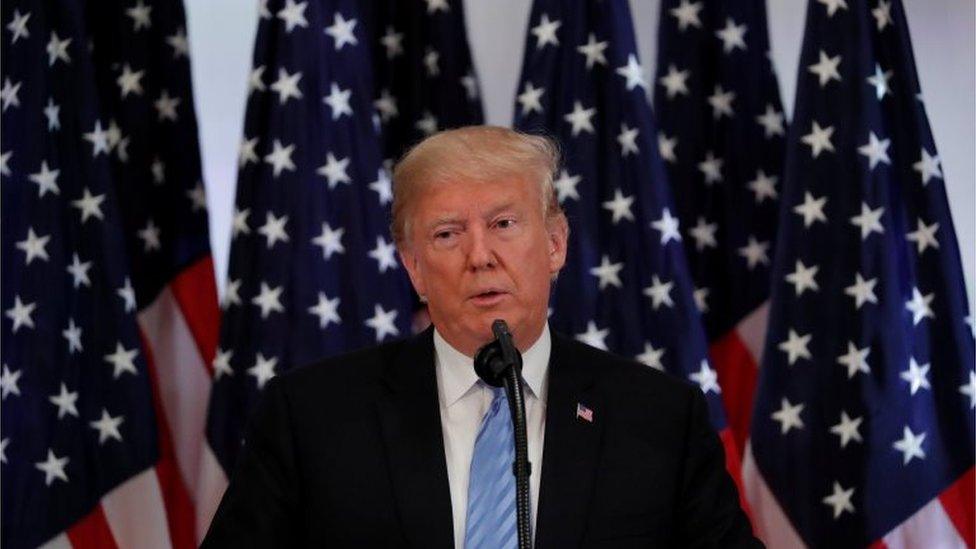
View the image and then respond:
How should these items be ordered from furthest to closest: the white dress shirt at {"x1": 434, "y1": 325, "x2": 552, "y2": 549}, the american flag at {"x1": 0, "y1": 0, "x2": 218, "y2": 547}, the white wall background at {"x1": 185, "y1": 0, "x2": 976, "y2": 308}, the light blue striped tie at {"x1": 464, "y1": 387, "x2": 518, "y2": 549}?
the white wall background at {"x1": 185, "y1": 0, "x2": 976, "y2": 308} → the american flag at {"x1": 0, "y1": 0, "x2": 218, "y2": 547} → the white dress shirt at {"x1": 434, "y1": 325, "x2": 552, "y2": 549} → the light blue striped tie at {"x1": 464, "y1": 387, "x2": 518, "y2": 549}

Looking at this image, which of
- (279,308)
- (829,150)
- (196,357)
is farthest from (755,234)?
(196,357)

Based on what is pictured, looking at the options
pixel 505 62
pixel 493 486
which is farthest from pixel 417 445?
pixel 505 62

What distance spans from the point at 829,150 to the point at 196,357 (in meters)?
1.91

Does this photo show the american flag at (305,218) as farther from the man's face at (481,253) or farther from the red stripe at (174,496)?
the man's face at (481,253)

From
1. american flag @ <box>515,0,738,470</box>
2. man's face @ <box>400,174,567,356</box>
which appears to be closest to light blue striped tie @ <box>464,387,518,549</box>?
man's face @ <box>400,174,567,356</box>

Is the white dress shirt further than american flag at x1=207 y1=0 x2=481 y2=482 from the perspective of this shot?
No

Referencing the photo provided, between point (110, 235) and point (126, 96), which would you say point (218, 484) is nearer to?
point (110, 235)

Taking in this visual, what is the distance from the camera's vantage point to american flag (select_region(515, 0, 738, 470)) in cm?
412

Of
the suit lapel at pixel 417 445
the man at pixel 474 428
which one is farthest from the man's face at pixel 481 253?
the suit lapel at pixel 417 445

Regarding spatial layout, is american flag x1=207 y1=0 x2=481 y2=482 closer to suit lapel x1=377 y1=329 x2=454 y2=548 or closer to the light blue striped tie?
→ suit lapel x1=377 y1=329 x2=454 y2=548

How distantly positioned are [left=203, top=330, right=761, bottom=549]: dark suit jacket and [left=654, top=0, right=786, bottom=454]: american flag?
1.94 meters

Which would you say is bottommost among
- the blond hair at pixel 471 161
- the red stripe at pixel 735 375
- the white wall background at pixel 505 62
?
the red stripe at pixel 735 375

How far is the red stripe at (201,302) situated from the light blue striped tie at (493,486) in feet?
7.20

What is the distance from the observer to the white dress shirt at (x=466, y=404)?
232 centimetres
